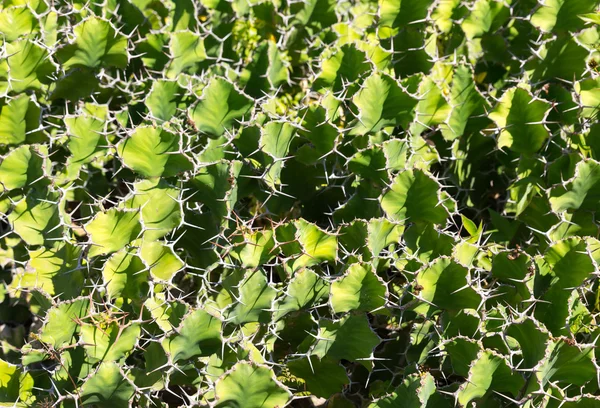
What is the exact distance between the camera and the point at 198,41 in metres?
2.79

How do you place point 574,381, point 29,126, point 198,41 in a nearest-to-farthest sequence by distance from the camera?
1. point 574,381
2. point 29,126
3. point 198,41

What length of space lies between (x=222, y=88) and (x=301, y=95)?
0.65 meters

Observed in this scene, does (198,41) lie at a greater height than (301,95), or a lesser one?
greater

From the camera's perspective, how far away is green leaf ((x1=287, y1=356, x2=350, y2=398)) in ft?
7.22

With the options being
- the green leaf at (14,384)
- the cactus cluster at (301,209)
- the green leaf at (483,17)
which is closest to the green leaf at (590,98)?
the cactus cluster at (301,209)

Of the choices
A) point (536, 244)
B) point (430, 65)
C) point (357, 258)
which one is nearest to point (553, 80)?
point (430, 65)

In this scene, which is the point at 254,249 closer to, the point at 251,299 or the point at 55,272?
the point at 251,299

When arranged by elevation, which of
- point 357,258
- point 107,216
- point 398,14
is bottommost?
point 357,258

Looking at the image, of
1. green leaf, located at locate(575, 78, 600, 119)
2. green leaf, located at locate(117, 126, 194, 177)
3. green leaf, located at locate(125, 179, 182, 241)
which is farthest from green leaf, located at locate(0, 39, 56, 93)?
green leaf, located at locate(575, 78, 600, 119)

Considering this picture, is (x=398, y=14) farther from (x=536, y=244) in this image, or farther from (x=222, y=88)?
(x=536, y=244)

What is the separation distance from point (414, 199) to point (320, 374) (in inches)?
24.7

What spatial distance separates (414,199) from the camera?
2.31m

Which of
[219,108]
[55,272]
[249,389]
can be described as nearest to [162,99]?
[219,108]

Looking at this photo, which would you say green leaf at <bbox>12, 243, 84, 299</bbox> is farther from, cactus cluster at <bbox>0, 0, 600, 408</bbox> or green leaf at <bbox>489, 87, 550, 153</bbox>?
green leaf at <bbox>489, 87, 550, 153</bbox>
